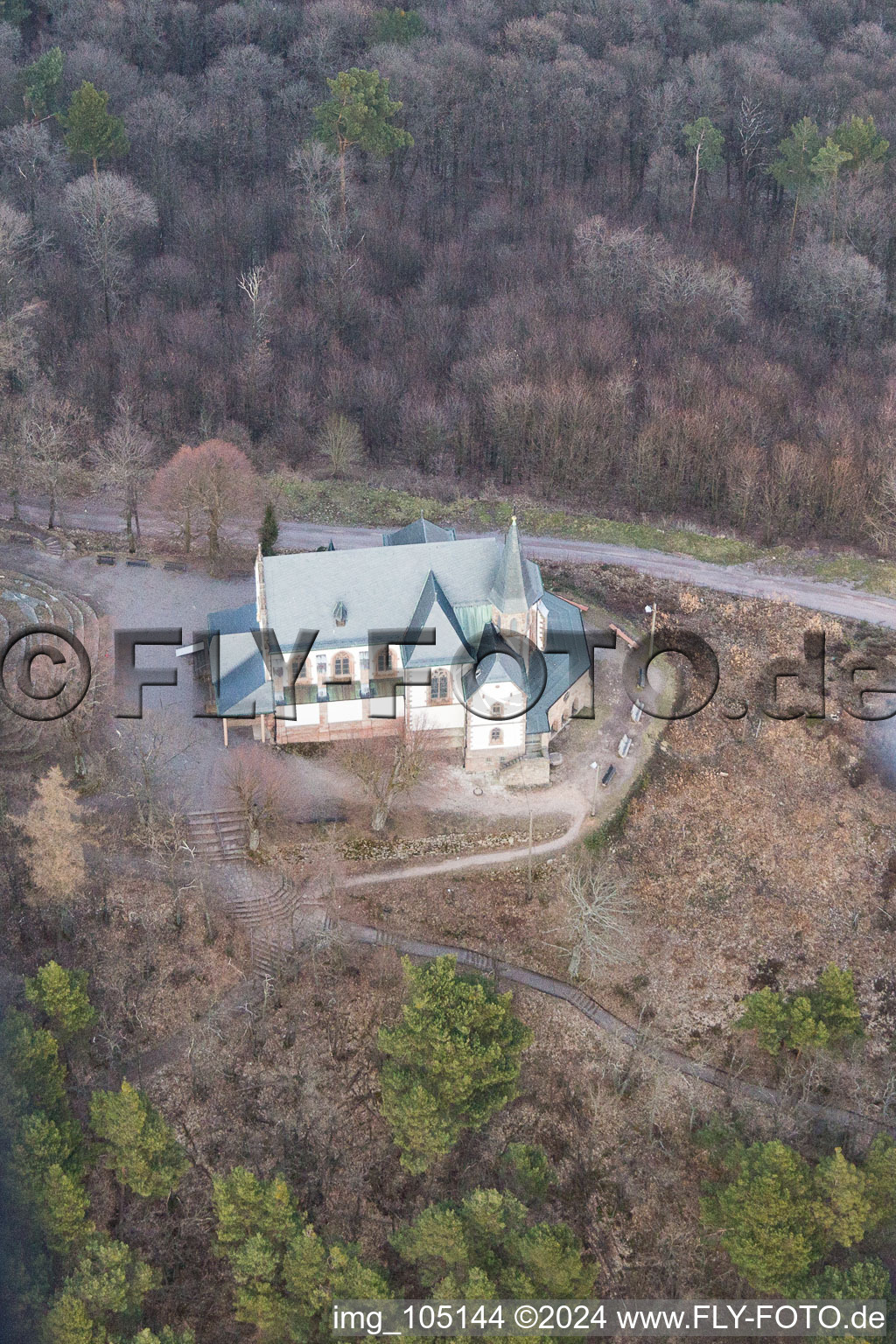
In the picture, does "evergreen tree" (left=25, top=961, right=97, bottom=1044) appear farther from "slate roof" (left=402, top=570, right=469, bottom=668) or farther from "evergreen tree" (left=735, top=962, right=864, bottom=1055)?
"evergreen tree" (left=735, top=962, right=864, bottom=1055)

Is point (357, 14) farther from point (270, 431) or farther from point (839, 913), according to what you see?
point (839, 913)

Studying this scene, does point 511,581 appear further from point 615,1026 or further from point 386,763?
point 615,1026

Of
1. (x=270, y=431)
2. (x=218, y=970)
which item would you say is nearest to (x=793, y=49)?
(x=270, y=431)

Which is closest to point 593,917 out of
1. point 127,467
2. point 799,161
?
point 127,467

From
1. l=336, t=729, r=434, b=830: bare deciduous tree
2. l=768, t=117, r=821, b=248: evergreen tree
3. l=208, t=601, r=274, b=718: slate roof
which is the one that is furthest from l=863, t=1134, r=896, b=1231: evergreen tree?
l=768, t=117, r=821, b=248: evergreen tree

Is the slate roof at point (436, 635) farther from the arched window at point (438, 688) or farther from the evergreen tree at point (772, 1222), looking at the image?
the evergreen tree at point (772, 1222)

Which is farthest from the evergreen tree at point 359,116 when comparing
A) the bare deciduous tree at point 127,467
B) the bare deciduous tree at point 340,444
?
the bare deciduous tree at point 127,467
